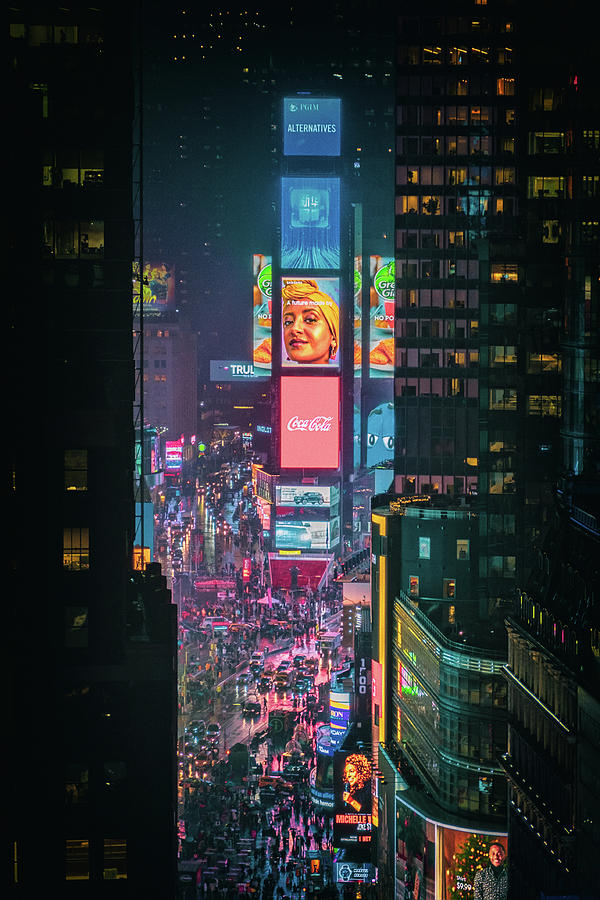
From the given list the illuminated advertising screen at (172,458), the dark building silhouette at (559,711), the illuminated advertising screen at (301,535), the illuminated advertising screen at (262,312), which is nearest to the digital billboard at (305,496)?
the illuminated advertising screen at (301,535)

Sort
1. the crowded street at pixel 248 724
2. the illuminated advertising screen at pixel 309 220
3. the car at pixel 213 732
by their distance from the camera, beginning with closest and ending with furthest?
the crowded street at pixel 248 724
the car at pixel 213 732
the illuminated advertising screen at pixel 309 220

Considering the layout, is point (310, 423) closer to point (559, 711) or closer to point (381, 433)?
point (381, 433)

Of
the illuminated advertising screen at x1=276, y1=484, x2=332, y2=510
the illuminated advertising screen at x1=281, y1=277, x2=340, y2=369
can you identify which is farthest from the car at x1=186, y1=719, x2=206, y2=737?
the illuminated advertising screen at x1=281, y1=277, x2=340, y2=369

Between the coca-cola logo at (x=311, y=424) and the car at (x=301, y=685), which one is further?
the coca-cola logo at (x=311, y=424)

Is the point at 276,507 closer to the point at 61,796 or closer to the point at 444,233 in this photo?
the point at 444,233

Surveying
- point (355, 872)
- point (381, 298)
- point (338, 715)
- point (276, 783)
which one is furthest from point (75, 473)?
point (381, 298)

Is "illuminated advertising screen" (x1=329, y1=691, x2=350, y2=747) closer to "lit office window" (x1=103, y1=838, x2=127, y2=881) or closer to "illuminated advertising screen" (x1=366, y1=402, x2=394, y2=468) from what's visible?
"lit office window" (x1=103, y1=838, x2=127, y2=881)

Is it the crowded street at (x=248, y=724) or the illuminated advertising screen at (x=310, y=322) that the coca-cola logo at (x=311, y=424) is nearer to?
the illuminated advertising screen at (x=310, y=322)
